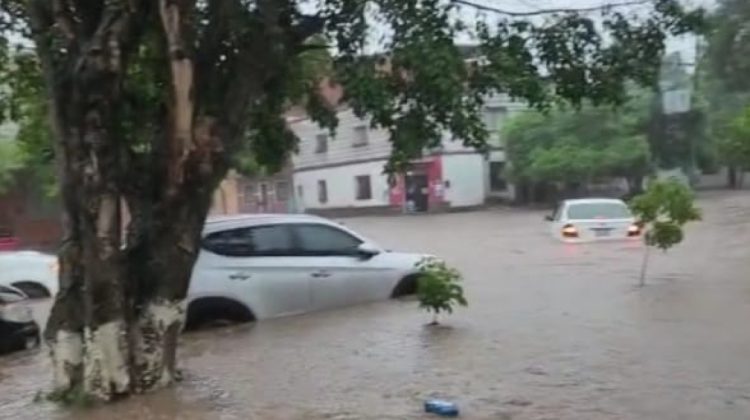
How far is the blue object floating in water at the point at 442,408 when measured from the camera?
7.79 meters

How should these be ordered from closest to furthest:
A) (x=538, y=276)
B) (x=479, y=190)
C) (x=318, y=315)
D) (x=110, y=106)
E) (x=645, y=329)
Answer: (x=110, y=106)
(x=645, y=329)
(x=318, y=315)
(x=538, y=276)
(x=479, y=190)

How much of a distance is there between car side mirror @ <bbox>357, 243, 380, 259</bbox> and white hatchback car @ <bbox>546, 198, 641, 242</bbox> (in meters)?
12.2

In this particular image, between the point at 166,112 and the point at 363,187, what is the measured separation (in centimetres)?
4455

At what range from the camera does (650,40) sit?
409 inches

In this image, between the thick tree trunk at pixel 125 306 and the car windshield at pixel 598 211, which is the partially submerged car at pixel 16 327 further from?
the car windshield at pixel 598 211

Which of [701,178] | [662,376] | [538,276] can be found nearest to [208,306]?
[662,376]

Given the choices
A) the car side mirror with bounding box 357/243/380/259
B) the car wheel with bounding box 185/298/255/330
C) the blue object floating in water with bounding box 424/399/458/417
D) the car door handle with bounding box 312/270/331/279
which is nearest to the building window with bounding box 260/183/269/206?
the car side mirror with bounding box 357/243/380/259

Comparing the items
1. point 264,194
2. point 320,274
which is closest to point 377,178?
point 264,194

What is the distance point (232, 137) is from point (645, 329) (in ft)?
19.6

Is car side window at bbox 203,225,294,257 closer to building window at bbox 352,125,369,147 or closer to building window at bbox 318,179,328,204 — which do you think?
building window at bbox 352,125,369,147

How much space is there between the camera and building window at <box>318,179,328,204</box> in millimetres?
55125

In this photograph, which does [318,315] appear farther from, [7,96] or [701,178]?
[701,178]

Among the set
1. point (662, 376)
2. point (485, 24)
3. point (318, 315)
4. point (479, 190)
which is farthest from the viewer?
point (479, 190)

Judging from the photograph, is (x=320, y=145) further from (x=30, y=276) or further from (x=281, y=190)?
(x=30, y=276)
